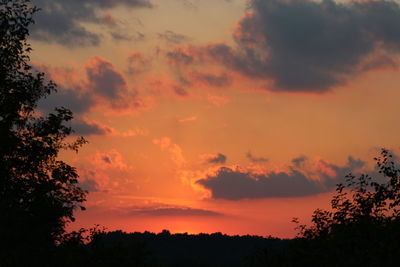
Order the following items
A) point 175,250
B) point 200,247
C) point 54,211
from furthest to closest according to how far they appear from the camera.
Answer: point 200,247 < point 175,250 < point 54,211

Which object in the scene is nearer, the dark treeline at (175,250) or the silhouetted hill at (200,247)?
the dark treeline at (175,250)

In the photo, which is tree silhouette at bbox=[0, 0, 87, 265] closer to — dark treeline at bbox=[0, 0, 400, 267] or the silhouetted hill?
dark treeline at bbox=[0, 0, 400, 267]

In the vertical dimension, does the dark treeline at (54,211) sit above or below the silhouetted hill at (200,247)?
below

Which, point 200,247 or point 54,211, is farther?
Result: point 200,247

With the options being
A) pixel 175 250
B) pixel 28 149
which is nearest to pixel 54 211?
pixel 28 149

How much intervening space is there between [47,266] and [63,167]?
8440 millimetres

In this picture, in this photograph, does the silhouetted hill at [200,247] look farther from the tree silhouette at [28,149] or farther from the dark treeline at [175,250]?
the tree silhouette at [28,149]

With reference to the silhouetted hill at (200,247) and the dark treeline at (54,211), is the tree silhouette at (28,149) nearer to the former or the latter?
the dark treeline at (54,211)

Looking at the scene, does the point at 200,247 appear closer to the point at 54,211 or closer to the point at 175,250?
the point at 175,250

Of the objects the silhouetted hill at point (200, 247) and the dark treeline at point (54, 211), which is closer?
the dark treeline at point (54, 211)

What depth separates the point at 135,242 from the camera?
40.8m

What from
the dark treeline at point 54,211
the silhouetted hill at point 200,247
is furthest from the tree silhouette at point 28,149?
the silhouetted hill at point 200,247

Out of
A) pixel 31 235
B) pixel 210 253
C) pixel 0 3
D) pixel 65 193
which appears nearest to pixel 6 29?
pixel 0 3

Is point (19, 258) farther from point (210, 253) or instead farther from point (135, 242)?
point (210, 253)
